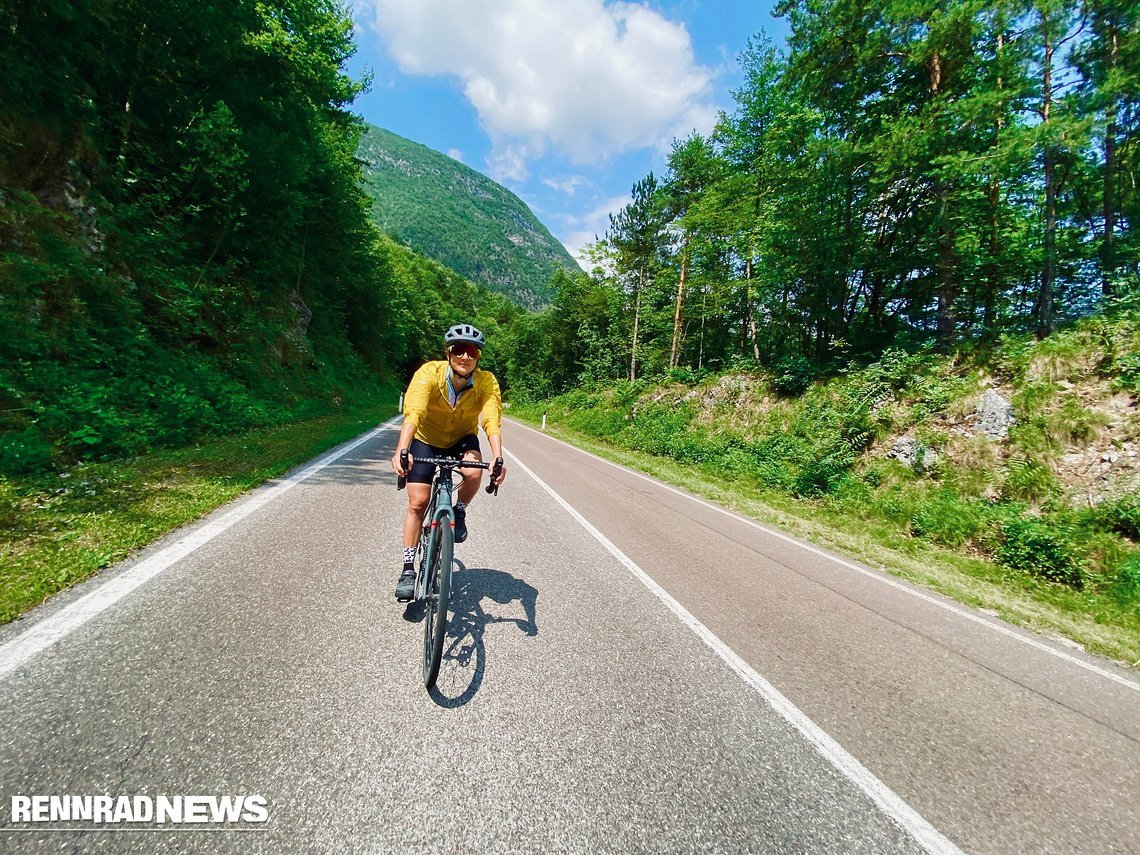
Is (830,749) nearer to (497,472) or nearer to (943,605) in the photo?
(497,472)

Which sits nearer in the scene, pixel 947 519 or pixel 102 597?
pixel 102 597

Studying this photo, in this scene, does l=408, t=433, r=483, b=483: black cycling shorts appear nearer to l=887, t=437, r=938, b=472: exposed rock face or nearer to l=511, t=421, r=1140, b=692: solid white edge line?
l=511, t=421, r=1140, b=692: solid white edge line

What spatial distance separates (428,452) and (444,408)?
19.6 inches

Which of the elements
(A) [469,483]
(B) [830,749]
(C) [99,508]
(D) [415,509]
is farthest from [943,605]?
(C) [99,508]

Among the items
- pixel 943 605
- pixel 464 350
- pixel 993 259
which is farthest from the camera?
pixel 993 259

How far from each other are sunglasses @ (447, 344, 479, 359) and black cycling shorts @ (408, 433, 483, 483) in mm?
762

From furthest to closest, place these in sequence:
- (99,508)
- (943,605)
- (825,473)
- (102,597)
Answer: (825,473), (943,605), (99,508), (102,597)

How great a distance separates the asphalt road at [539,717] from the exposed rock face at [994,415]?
20.3 feet

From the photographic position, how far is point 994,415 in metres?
8.82

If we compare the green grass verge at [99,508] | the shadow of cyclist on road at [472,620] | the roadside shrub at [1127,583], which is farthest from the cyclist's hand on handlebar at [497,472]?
the roadside shrub at [1127,583]

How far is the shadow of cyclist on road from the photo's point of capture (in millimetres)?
2631

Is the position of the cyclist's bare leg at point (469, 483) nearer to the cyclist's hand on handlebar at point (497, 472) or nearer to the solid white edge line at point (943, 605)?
the cyclist's hand on handlebar at point (497, 472)

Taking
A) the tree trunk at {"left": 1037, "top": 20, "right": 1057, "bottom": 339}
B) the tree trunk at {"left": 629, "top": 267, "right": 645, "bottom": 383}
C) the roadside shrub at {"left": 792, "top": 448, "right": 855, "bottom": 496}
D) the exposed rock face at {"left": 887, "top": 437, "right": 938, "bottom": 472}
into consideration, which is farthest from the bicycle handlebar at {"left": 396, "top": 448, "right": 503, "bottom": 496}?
the tree trunk at {"left": 629, "top": 267, "right": 645, "bottom": 383}

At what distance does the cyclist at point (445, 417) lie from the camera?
335 centimetres
